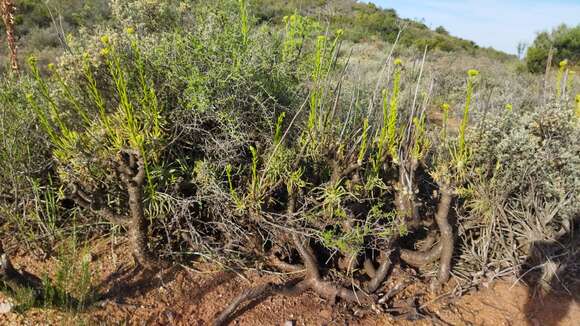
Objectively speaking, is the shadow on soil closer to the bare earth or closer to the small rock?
the bare earth

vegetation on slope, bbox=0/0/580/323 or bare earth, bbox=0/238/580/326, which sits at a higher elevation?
vegetation on slope, bbox=0/0/580/323

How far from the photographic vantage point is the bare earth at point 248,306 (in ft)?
6.84

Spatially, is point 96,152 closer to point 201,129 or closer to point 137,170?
point 137,170

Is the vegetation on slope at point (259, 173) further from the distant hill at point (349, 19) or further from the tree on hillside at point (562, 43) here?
the tree on hillside at point (562, 43)

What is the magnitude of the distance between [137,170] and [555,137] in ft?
9.83

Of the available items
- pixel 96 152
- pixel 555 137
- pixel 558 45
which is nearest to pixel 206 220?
pixel 96 152

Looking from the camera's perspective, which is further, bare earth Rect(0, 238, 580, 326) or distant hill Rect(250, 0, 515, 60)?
distant hill Rect(250, 0, 515, 60)

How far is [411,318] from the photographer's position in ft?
7.77

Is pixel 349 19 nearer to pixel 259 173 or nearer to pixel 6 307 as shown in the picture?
pixel 259 173

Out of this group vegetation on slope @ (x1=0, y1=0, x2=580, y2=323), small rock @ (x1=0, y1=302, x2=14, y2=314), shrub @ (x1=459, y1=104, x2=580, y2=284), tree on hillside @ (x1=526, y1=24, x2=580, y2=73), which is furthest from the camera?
tree on hillside @ (x1=526, y1=24, x2=580, y2=73)

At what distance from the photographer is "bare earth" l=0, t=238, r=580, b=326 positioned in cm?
208

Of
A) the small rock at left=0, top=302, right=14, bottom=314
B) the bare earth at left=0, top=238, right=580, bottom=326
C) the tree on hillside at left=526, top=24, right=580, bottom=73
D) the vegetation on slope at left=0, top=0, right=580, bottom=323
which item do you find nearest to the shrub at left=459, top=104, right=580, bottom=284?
the vegetation on slope at left=0, top=0, right=580, bottom=323

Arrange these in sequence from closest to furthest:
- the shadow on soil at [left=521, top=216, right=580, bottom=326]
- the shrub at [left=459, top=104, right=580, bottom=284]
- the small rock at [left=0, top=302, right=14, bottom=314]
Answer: the small rock at [left=0, top=302, right=14, bottom=314]
the shadow on soil at [left=521, top=216, right=580, bottom=326]
the shrub at [left=459, top=104, right=580, bottom=284]

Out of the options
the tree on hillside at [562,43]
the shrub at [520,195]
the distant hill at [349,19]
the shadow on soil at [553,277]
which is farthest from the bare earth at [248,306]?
the tree on hillside at [562,43]
